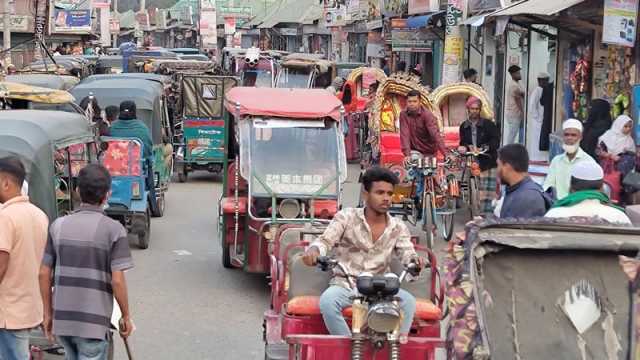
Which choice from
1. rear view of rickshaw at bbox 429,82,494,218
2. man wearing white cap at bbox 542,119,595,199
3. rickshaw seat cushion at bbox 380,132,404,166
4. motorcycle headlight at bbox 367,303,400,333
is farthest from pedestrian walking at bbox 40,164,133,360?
rickshaw seat cushion at bbox 380,132,404,166

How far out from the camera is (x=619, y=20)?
14023mm

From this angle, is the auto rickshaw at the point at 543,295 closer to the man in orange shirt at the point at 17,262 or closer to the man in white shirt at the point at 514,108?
the man in orange shirt at the point at 17,262

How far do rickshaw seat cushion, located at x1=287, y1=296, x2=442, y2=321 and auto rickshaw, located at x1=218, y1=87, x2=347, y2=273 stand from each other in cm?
345

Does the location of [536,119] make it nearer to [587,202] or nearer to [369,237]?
[587,202]

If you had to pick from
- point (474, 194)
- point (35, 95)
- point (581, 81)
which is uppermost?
point (35, 95)

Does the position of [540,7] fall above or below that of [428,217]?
above

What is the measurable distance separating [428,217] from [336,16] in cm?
3720

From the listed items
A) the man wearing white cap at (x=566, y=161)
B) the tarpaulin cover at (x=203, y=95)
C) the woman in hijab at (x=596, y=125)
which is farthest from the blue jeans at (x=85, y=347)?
the tarpaulin cover at (x=203, y=95)

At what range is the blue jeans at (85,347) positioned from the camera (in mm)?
6121

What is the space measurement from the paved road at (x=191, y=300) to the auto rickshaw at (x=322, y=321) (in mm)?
1470

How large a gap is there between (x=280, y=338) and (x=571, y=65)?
44.2 ft

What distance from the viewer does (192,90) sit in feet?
70.0

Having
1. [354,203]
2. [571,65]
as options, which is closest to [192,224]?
[354,203]

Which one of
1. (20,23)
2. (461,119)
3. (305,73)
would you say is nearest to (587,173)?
(461,119)
